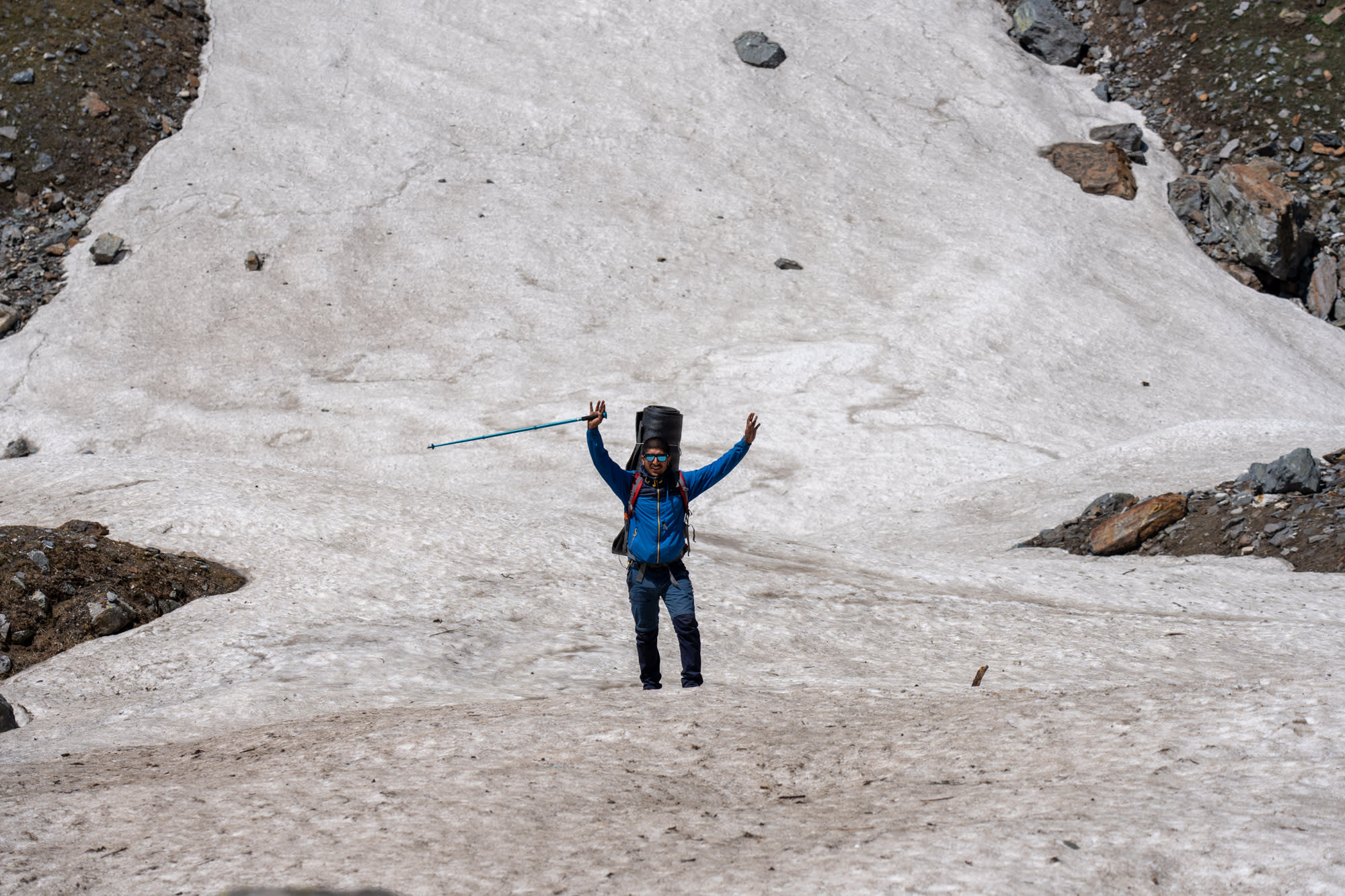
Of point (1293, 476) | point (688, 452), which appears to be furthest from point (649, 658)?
point (688, 452)

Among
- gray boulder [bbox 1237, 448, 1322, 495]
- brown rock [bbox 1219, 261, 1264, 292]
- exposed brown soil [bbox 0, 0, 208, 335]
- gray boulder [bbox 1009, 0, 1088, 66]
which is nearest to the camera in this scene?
gray boulder [bbox 1237, 448, 1322, 495]

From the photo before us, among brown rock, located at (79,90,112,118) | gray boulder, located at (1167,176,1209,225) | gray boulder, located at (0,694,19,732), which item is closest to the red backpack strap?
gray boulder, located at (0,694,19,732)

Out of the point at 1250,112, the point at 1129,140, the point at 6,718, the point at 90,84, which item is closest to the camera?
the point at 6,718

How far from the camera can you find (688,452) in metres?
21.4

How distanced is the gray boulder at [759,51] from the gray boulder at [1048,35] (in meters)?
10.2

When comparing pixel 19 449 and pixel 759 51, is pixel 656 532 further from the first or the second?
pixel 759 51

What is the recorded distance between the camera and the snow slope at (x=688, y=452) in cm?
581

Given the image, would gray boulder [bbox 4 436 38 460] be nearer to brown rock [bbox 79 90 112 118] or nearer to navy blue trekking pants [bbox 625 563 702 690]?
brown rock [bbox 79 90 112 118]

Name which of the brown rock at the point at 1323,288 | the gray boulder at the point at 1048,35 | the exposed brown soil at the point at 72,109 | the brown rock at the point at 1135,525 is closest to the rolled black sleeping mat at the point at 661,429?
the brown rock at the point at 1135,525

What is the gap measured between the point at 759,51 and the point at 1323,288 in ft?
64.5

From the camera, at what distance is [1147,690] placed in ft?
25.2

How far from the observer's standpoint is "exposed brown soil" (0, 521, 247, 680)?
418 inches

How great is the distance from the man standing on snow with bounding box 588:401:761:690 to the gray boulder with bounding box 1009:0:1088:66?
35.9 m

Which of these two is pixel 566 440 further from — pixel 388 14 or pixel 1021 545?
pixel 388 14
